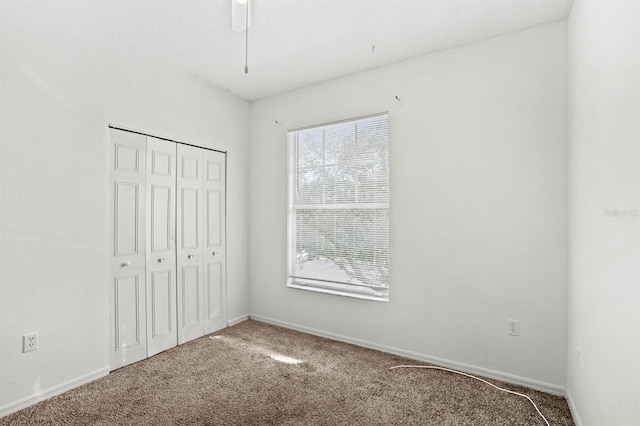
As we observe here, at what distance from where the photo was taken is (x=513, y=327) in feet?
8.45

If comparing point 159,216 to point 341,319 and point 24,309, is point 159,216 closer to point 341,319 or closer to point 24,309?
point 24,309

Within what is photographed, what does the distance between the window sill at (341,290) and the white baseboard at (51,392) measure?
190cm

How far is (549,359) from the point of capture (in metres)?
2.45

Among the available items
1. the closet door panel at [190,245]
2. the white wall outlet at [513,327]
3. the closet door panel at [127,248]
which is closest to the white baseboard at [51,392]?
the closet door panel at [127,248]

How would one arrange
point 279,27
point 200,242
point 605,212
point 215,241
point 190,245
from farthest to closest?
1. point 215,241
2. point 200,242
3. point 190,245
4. point 279,27
5. point 605,212

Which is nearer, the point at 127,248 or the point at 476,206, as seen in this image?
the point at 476,206

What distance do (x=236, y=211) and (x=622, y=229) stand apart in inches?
136

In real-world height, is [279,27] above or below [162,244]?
above

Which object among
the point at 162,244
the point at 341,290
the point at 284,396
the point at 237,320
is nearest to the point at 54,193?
the point at 162,244

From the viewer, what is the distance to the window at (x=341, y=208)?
3.25m

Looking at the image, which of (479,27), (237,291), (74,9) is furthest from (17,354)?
(479,27)

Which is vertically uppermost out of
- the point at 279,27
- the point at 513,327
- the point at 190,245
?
the point at 279,27

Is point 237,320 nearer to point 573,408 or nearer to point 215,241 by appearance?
point 215,241

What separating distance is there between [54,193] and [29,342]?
3.41 ft
